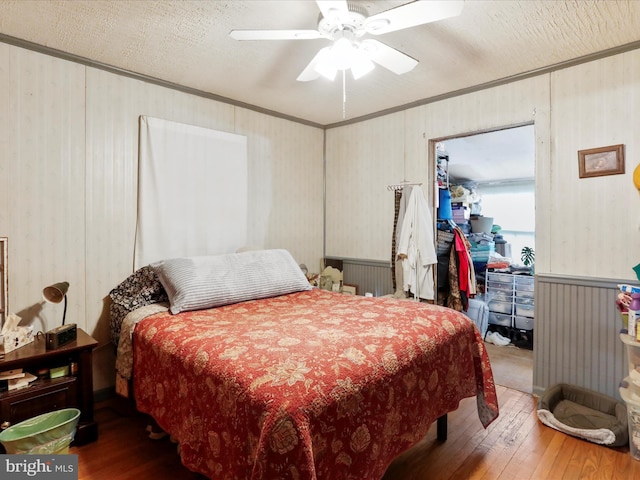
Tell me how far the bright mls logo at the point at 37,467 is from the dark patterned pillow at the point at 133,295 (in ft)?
2.51

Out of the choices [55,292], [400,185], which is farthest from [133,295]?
[400,185]

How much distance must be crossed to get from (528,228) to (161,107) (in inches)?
187

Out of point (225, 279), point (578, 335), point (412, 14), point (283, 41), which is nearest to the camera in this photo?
point (412, 14)

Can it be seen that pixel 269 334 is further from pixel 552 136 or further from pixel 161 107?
pixel 552 136

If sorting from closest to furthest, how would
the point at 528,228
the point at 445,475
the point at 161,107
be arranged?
the point at 445,475, the point at 161,107, the point at 528,228

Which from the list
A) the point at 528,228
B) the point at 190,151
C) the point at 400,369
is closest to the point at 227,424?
the point at 400,369

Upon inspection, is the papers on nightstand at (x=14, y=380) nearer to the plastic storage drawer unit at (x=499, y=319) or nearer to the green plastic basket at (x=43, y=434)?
the green plastic basket at (x=43, y=434)

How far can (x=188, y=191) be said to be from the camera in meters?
3.00

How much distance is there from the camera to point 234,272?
2520 millimetres

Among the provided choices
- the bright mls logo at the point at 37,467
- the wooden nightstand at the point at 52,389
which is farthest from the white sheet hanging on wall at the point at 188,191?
the bright mls logo at the point at 37,467

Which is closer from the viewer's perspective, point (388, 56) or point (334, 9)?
point (334, 9)

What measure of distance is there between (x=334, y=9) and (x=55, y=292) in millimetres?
2211

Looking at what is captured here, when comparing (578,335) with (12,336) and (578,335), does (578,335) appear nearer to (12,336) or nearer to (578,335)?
(578,335)

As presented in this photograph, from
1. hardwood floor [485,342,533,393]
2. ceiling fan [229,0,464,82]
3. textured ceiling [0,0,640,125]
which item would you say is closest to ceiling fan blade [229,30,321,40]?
ceiling fan [229,0,464,82]
